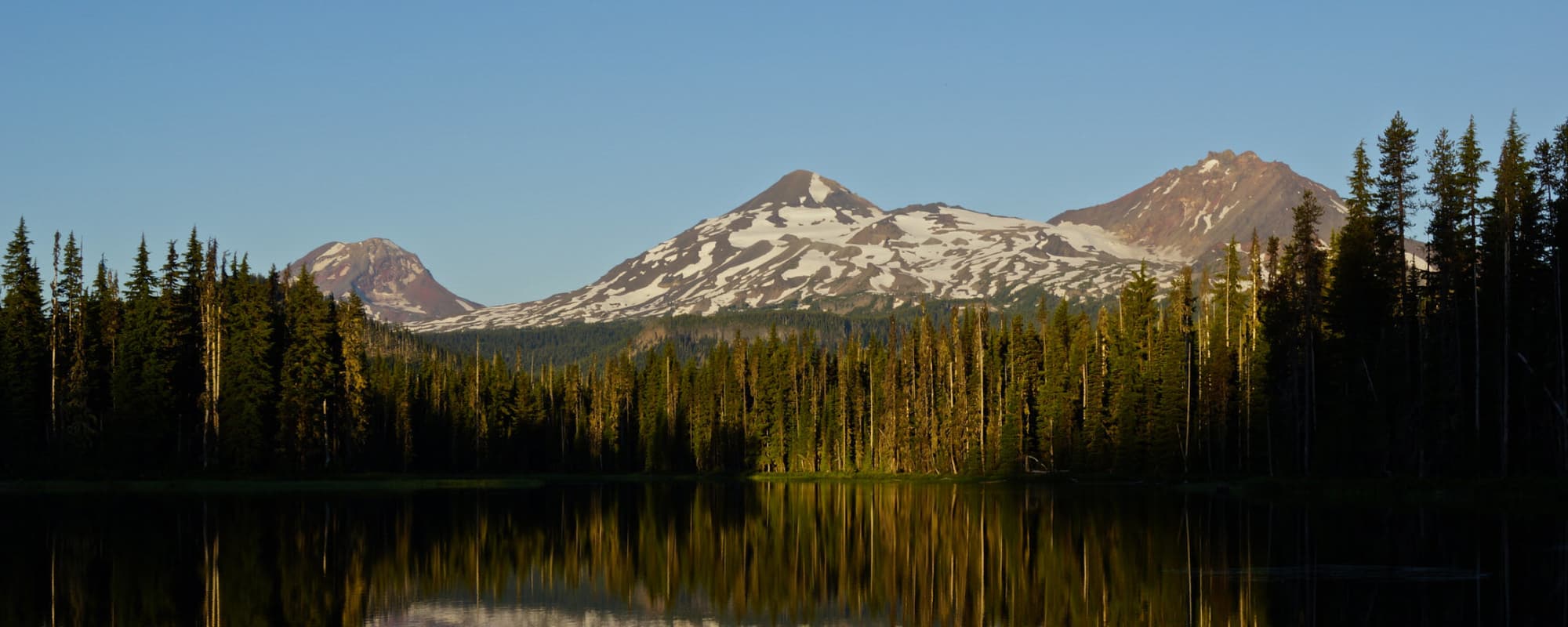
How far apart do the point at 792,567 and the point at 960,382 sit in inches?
3097

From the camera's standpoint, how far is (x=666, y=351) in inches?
6166

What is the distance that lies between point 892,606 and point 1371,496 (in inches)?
1289

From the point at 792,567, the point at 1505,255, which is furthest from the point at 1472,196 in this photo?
the point at 792,567

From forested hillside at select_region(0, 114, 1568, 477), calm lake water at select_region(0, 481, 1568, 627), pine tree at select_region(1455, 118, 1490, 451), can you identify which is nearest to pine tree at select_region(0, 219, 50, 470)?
forested hillside at select_region(0, 114, 1568, 477)

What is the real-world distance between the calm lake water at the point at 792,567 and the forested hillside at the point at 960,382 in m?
10.8

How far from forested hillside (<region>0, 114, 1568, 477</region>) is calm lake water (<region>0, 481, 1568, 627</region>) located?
10826mm

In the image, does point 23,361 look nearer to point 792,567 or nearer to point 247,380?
point 247,380

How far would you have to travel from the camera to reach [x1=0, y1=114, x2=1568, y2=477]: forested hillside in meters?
60.4

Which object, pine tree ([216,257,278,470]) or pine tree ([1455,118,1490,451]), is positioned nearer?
pine tree ([1455,118,1490,451])

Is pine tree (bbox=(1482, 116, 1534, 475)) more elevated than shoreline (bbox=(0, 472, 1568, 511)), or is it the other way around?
pine tree (bbox=(1482, 116, 1534, 475))

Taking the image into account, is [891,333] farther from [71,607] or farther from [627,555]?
[71,607]

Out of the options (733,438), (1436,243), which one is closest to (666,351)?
(733,438)

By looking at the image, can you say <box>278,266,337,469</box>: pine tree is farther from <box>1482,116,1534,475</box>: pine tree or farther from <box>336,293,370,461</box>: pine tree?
<box>1482,116,1534,475</box>: pine tree

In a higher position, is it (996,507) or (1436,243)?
(1436,243)
